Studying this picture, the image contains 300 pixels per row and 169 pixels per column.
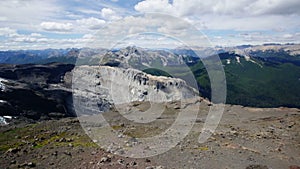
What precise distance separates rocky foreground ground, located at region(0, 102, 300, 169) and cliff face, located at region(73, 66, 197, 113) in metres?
52.5

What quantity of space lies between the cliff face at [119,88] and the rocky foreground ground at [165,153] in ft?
172

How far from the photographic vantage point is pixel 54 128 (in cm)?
4484

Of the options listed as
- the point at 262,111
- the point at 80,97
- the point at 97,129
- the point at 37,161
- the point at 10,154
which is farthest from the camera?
the point at 80,97

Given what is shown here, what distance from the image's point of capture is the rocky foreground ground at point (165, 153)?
25859 mm

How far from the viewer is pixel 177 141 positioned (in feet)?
113

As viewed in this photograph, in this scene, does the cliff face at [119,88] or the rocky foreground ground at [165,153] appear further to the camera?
the cliff face at [119,88]

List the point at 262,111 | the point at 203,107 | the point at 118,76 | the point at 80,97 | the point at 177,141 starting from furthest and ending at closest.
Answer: the point at 118,76, the point at 80,97, the point at 203,107, the point at 262,111, the point at 177,141

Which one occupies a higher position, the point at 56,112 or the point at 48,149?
the point at 48,149

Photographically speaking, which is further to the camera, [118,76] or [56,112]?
[118,76]

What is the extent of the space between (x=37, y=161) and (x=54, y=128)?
19.3 meters

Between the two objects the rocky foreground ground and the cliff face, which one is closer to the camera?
the rocky foreground ground

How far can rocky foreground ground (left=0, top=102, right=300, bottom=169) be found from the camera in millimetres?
25859

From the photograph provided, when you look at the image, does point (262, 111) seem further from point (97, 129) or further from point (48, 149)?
point (48, 149)

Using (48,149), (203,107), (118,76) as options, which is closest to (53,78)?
(118,76)
